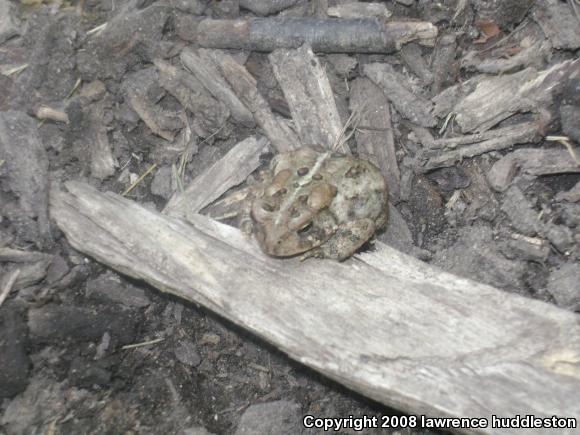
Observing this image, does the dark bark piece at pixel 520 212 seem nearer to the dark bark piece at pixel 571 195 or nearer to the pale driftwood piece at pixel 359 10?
the dark bark piece at pixel 571 195

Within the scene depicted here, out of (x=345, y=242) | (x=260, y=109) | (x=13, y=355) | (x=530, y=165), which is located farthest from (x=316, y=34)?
(x=13, y=355)

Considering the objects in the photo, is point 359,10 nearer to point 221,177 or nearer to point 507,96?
point 507,96

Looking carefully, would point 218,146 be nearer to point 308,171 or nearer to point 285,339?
point 308,171

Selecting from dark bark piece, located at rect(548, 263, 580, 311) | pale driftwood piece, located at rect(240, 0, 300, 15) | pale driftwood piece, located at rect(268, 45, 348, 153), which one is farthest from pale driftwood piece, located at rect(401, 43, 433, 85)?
dark bark piece, located at rect(548, 263, 580, 311)

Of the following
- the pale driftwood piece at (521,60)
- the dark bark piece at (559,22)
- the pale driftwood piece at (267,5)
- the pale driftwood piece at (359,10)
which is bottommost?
the pale driftwood piece at (521,60)

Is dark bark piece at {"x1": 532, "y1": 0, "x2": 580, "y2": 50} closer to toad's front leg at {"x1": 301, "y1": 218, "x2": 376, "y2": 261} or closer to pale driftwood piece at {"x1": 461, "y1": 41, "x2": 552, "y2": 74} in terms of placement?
pale driftwood piece at {"x1": 461, "y1": 41, "x2": 552, "y2": 74}

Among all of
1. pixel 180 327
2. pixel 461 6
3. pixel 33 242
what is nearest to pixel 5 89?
pixel 33 242

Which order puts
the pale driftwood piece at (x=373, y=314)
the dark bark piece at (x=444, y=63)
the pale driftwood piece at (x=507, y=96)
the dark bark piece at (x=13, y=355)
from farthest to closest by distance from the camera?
the dark bark piece at (x=444, y=63)
the pale driftwood piece at (x=507, y=96)
the dark bark piece at (x=13, y=355)
the pale driftwood piece at (x=373, y=314)

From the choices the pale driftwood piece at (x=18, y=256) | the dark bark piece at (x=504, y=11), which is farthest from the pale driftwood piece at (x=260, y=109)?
the pale driftwood piece at (x=18, y=256)
